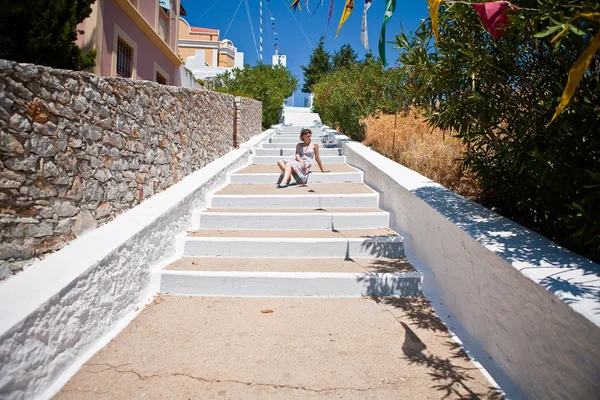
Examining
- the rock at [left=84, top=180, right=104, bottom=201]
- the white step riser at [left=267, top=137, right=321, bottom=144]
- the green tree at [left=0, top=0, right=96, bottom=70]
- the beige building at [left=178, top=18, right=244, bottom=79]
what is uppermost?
the beige building at [left=178, top=18, right=244, bottom=79]

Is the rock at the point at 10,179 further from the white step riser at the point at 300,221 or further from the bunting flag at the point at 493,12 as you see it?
the bunting flag at the point at 493,12

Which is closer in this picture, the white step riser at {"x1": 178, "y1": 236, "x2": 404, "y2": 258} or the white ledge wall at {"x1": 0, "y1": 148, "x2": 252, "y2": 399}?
the white ledge wall at {"x1": 0, "y1": 148, "x2": 252, "y2": 399}

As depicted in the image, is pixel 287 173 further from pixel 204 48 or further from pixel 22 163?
pixel 204 48

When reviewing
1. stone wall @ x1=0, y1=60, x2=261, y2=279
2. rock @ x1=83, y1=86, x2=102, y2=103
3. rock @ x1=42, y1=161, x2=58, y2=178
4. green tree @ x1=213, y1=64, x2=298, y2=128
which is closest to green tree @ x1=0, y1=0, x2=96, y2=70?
stone wall @ x1=0, y1=60, x2=261, y2=279

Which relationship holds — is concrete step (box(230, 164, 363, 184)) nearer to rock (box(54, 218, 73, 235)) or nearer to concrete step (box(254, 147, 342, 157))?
concrete step (box(254, 147, 342, 157))

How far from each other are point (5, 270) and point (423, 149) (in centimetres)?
550

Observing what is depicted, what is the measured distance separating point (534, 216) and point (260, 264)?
2.55 metres

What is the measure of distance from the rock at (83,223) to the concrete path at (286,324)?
75 cm

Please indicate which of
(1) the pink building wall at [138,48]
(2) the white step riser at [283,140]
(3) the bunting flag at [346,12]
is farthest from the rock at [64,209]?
(2) the white step riser at [283,140]

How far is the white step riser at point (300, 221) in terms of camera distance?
5164 millimetres

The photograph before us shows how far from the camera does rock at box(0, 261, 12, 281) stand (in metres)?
2.64

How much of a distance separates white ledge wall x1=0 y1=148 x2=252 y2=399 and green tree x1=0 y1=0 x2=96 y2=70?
303cm

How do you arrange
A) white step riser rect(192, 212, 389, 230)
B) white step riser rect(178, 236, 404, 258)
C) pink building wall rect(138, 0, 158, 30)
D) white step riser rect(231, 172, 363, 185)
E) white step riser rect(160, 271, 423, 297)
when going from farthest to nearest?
pink building wall rect(138, 0, 158, 30) < white step riser rect(231, 172, 363, 185) < white step riser rect(192, 212, 389, 230) < white step riser rect(178, 236, 404, 258) < white step riser rect(160, 271, 423, 297)

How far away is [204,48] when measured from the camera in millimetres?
29516
